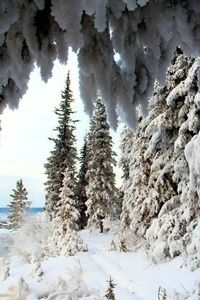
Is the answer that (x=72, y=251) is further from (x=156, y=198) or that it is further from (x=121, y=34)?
(x=121, y=34)

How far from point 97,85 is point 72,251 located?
Result: 76.4 ft

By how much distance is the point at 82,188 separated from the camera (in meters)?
41.1

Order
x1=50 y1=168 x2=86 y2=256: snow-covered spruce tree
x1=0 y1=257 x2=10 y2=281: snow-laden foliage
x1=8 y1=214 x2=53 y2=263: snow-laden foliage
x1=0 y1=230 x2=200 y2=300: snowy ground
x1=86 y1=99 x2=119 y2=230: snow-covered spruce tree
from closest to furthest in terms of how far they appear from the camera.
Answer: x1=0 y1=230 x2=200 y2=300: snowy ground
x1=0 y1=257 x2=10 y2=281: snow-laden foliage
x1=50 y1=168 x2=86 y2=256: snow-covered spruce tree
x1=8 y1=214 x2=53 y2=263: snow-laden foliage
x1=86 y1=99 x2=119 y2=230: snow-covered spruce tree

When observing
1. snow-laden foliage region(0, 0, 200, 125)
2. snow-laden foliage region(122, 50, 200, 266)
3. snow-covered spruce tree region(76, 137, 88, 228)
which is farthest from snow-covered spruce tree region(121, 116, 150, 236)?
snow-covered spruce tree region(76, 137, 88, 228)

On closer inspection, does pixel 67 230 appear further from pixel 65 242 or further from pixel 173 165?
pixel 173 165

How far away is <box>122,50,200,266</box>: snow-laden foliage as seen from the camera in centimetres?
1174

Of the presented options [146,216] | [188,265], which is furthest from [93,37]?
[146,216]

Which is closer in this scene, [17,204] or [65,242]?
[65,242]

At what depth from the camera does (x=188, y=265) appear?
11125 mm

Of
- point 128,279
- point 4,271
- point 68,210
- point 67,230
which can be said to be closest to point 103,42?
point 128,279

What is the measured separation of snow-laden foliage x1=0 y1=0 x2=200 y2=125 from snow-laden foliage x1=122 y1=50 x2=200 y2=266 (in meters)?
7.63

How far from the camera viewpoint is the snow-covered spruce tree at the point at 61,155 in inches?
1405

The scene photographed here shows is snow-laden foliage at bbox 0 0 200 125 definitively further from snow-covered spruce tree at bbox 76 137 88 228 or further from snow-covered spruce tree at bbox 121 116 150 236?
snow-covered spruce tree at bbox 76 137 88 228

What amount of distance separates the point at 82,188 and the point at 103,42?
39.4 metres
